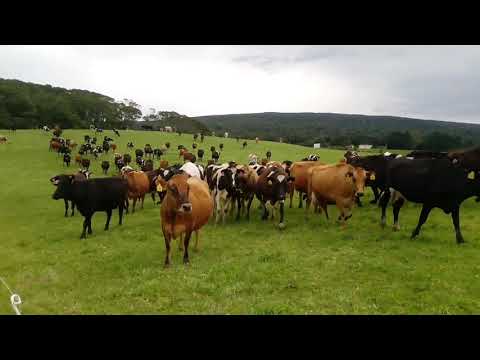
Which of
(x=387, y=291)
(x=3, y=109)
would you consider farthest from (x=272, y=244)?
(x=3, y=109)

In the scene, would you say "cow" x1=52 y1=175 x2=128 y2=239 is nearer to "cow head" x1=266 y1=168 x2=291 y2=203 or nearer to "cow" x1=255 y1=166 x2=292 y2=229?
"cow" x1=255 y1=166 x2=292 y2=229


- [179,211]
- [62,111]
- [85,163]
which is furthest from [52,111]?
[179,211]

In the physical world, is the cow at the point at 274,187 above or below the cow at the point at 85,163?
above

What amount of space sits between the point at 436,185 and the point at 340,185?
349 centimetres

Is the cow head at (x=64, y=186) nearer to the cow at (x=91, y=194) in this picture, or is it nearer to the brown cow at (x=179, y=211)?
the cow at (x=91, y=194)

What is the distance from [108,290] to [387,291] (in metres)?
6.18

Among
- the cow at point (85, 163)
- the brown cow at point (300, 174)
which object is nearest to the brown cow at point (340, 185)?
the brown cow at point (300, 174)

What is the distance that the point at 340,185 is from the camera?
1434 centimetres

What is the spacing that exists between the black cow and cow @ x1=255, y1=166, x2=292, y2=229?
4.13m

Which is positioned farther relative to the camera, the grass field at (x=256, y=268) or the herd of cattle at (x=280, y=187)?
the herd of cattle at (x=280, y=187)

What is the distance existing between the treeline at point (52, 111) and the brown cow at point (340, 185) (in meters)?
81.9

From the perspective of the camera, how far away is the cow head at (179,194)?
9491 mm
